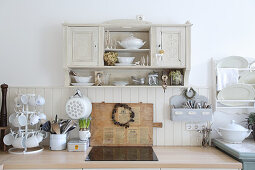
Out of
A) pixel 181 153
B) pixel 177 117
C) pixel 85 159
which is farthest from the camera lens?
pixel 177 117

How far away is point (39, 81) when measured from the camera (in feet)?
8.45

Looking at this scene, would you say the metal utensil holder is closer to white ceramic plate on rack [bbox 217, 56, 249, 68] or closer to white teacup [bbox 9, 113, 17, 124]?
white ceramic plate on rack [bbox 217, 56, 249, 68]

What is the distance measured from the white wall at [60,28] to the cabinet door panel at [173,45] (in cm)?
28

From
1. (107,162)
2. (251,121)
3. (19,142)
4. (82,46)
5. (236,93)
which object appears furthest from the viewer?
(236,93)

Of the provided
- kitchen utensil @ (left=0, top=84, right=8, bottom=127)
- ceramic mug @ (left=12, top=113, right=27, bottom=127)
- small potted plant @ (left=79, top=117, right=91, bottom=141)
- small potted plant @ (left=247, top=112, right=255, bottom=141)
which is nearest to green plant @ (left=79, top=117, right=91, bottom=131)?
small potted plant @ (left=79, top=117, right=91, bottom=141)

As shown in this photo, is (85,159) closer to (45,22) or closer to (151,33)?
(151,33)

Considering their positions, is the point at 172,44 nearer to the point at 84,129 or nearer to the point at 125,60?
the point at 125,60

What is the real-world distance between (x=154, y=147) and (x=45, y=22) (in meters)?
1.71

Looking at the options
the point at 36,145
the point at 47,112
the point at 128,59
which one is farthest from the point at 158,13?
the point at 36,145

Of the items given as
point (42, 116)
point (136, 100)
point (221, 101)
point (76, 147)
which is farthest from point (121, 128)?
point (221, 101)

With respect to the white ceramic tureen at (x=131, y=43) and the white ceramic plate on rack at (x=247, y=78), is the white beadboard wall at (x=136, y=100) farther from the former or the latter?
the white ceramic plate on rack at (x=247, y=78)

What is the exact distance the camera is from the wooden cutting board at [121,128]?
254 cm

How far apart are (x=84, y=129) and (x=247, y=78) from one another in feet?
5.78

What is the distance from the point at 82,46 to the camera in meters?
2.36
